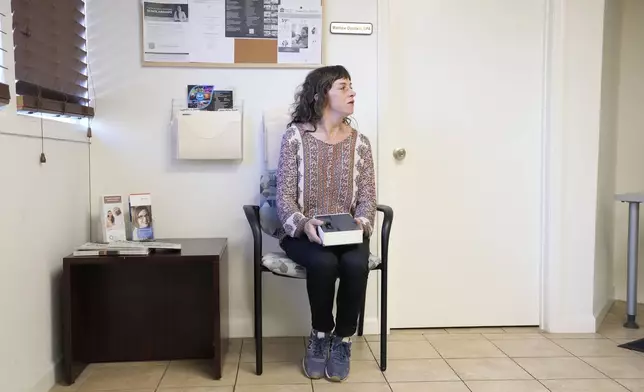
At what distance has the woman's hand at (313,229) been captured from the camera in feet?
6.71

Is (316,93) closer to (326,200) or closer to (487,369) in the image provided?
(326,200)

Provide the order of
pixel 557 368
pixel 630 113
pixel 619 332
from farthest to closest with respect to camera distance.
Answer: pixel 630 113 < pixel 619 332 < pixel 557 368

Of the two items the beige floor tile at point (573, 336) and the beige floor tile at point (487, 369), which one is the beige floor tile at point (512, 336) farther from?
the beige floor tile at point (487, 369)

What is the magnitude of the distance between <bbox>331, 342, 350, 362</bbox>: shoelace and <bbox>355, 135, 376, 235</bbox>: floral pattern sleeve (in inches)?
19.4

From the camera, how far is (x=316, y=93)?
2.27m

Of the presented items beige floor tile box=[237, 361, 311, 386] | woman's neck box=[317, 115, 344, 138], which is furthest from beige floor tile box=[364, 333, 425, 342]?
woman's neck box=[317, 115, 344, 138]

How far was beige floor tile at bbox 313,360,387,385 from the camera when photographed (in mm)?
2063

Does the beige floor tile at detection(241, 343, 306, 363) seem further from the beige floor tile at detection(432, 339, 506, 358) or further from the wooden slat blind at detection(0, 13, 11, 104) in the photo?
the wooden slat blind at detection(0, 13, 11, 104)

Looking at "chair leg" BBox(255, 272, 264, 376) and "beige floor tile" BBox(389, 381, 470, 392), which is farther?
"chair leg" BBox(255, 272, 264, 376)

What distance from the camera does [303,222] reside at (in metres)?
2.11

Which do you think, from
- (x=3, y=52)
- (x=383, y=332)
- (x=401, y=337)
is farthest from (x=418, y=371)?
(x=3, y=52)

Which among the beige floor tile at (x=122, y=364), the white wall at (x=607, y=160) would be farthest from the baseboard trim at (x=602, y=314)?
the beige floor tile at (x=122, y=364)

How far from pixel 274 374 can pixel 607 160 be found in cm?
201

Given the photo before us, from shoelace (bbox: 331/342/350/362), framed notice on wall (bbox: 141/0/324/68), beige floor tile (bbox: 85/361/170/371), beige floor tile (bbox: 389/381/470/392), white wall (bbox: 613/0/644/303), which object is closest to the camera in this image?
beige floor tile (bbox: 389/381/470/392)
